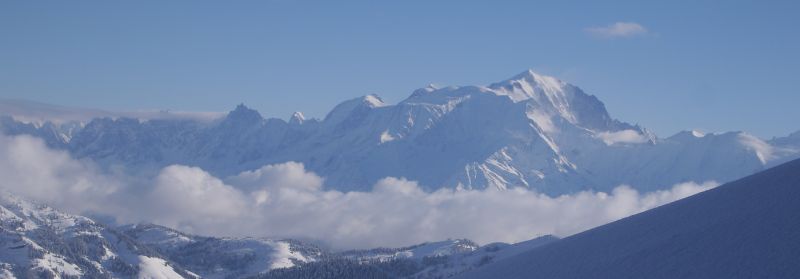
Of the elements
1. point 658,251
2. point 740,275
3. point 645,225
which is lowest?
point 740,275

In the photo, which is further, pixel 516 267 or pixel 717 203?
pixel 516 267

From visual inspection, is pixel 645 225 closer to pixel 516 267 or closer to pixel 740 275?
pixel 516 267

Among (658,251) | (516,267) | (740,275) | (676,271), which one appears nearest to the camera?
(740,275)

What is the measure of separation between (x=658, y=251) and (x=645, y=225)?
22.7 meters

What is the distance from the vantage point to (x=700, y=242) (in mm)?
133875

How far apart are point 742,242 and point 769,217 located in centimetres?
814

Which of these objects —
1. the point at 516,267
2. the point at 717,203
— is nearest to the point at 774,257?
the point at 717,203

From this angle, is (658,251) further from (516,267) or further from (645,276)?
(516,267)

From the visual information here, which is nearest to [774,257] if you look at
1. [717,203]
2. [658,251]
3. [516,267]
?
[658,251]

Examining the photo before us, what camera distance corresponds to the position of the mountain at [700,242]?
120188 mm

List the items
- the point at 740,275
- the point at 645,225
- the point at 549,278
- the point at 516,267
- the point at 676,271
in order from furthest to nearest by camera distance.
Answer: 1. the point at 516,267
2. the point at 645,225
3. the point at 549,278
4. the point at 676,271
5. the point at 740,275

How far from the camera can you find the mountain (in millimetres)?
120188

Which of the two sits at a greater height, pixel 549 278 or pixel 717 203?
pixel 717 203

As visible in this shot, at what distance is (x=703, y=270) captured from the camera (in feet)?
→ 401
